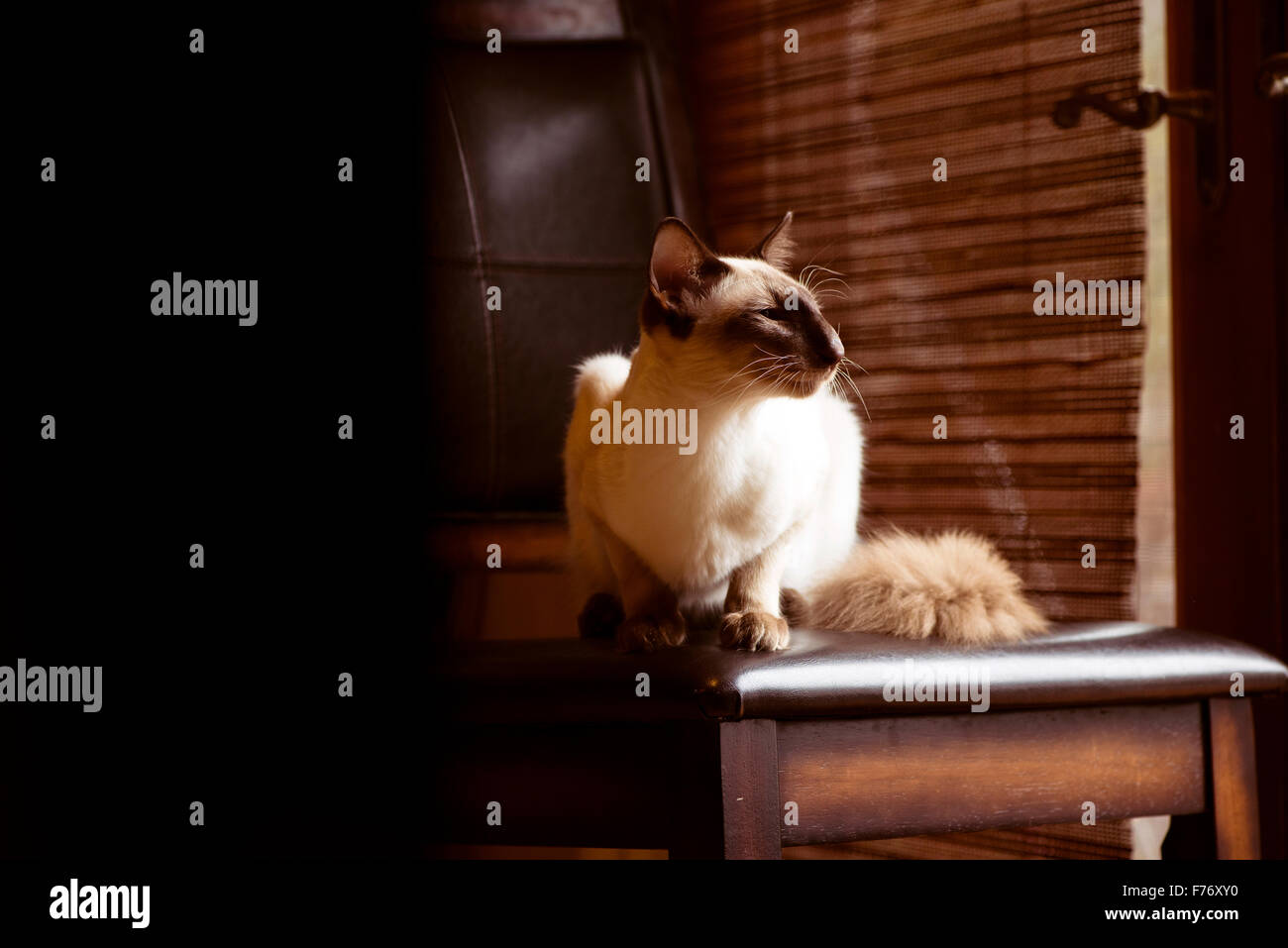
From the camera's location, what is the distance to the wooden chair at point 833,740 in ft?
2.74

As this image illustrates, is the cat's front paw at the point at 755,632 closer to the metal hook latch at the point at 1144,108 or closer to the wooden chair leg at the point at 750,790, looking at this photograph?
the wooden chair leg at the point at 750,790

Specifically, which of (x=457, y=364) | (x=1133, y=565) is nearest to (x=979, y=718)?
(x=1133, y=565)

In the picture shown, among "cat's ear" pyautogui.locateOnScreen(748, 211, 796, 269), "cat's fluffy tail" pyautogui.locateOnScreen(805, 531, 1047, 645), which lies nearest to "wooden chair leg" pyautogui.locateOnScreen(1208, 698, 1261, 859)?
"cat's fluffy tail" pyautogui.locateOnScreen(805, 531, 1047, 645)

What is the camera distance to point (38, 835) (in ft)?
3.95

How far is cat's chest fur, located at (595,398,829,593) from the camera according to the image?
3.36ft

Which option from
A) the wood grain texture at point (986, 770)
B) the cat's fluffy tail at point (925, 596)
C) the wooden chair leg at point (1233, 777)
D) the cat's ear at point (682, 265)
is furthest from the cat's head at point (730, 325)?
the wooden chair leg at point (1233, 777)

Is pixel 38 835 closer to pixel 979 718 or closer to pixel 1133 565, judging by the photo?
pixel 979 718

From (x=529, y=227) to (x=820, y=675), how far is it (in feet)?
2.81

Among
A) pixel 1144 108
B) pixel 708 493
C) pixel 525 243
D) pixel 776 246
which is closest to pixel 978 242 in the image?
pixel 1144 108

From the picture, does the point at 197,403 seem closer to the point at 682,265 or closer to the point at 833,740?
the point at 682,265

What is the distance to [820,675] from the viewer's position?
2.82 feet

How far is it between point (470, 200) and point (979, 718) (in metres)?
0.90

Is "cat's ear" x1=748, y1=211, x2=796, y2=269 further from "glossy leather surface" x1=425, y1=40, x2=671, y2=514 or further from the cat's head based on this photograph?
"glossy leather surface" x1=425, y1=40, x2=671, y2=514
